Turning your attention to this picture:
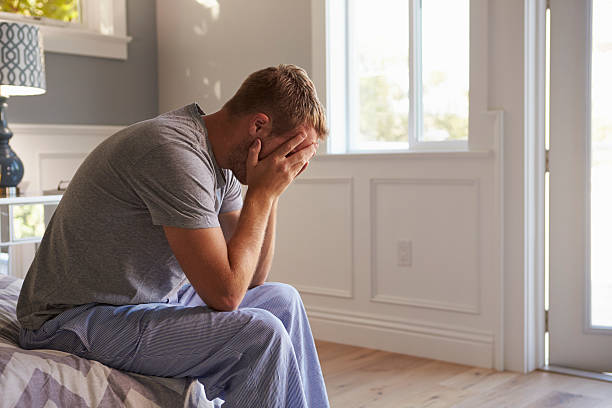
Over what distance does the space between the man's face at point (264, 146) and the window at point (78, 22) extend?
2319 millimetres

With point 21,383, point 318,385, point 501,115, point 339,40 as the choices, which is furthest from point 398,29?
point 21,383

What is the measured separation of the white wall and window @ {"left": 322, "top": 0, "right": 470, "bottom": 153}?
0.50ft

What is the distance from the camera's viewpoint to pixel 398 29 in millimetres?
3072

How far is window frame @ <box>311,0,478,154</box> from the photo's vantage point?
272cm

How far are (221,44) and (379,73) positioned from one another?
2.95ft

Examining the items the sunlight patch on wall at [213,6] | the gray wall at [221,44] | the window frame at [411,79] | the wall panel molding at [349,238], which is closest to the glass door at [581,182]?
the window frame at [411,79]

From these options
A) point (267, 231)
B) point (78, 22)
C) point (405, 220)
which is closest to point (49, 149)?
point (78, 22)

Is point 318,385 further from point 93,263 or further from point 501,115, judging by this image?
point 501,115

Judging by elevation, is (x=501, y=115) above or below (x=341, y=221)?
above

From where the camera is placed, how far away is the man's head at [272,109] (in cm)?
144

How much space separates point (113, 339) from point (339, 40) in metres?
2.20

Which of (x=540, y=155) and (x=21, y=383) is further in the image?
(x=540, y=155)

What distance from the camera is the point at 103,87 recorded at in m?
3.65

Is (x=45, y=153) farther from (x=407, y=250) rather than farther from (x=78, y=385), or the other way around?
(x=78, y=385)
